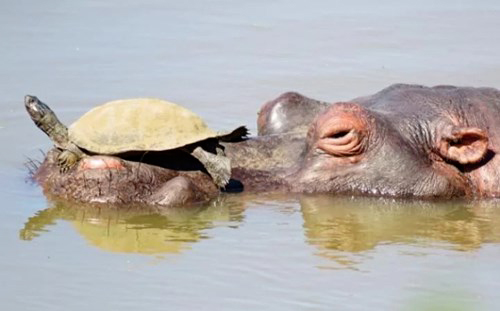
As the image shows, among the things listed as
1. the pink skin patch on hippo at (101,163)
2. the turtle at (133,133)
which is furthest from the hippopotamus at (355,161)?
the turtle at (133,133)

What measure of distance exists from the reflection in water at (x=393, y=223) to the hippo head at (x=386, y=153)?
0.28 ft

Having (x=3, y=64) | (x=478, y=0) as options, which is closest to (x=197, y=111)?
(x=3, y=64)

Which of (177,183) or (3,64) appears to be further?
(3,64)

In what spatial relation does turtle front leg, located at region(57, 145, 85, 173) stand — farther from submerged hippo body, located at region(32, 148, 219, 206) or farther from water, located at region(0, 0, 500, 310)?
water, located at region(0, 0, 500, 310)

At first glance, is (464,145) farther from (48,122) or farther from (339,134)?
(48,122)

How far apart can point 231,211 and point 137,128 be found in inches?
32.1

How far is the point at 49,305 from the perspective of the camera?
263 inches

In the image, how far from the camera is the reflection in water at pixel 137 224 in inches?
316

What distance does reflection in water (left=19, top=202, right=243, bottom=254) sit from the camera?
316 inches

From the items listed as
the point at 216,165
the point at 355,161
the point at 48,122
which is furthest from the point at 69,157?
the point at 355,161

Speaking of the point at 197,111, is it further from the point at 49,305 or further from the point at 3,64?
the point at 49,305

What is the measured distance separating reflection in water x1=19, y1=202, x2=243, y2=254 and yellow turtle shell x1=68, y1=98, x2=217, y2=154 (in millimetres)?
415

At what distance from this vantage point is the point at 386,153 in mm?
8836

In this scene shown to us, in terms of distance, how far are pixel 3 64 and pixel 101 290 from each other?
6482 mm
